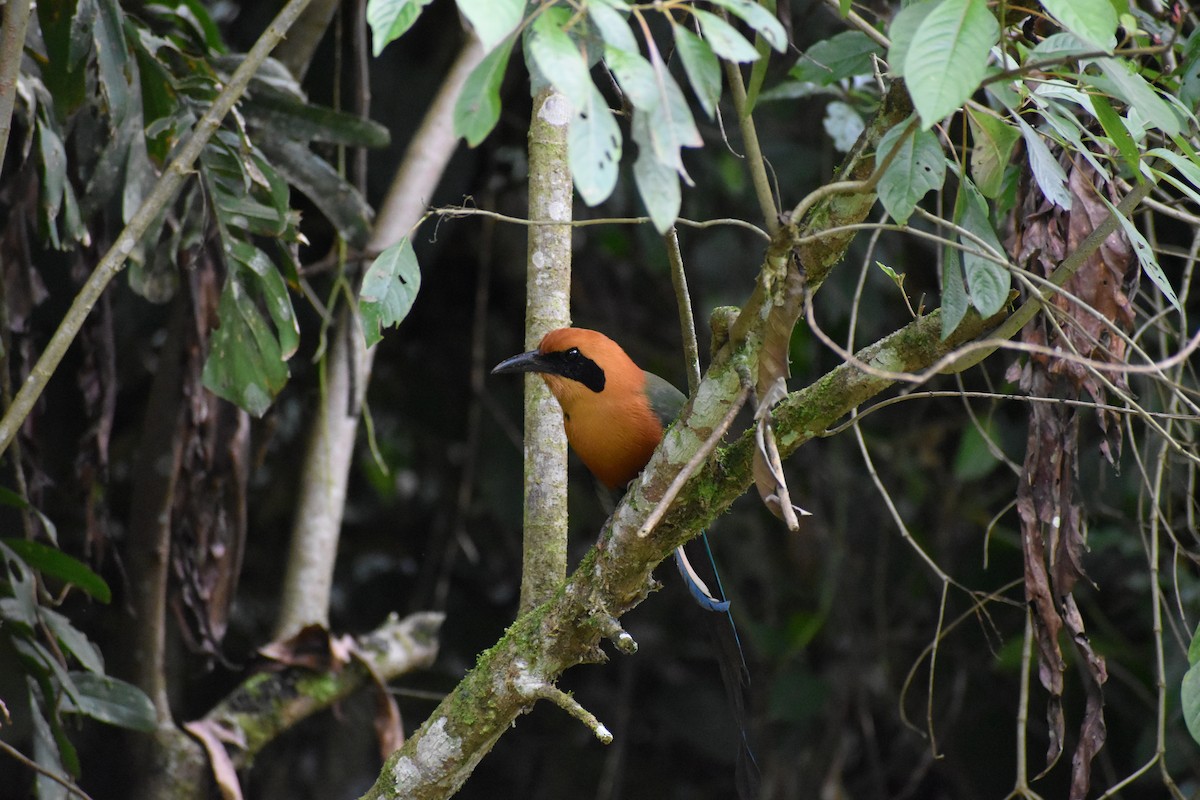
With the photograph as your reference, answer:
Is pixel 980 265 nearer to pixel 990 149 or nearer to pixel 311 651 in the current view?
pixel 990 149

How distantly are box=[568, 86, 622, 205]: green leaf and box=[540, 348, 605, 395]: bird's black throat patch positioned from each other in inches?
66.7

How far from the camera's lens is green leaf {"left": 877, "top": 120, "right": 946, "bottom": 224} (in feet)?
4.93

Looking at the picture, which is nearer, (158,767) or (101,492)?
(101,492)

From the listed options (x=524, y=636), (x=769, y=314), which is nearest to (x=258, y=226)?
(x=524, y=636)

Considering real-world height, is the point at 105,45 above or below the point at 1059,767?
above

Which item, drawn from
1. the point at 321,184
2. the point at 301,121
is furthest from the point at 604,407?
the point at 301,121

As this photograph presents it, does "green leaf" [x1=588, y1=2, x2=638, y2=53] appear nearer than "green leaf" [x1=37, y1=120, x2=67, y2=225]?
Yes

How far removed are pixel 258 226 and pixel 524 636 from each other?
1.09 m

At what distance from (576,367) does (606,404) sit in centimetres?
16

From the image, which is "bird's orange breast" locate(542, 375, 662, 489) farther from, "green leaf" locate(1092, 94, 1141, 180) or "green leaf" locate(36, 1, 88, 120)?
"green leaf" locate(1092, 94, 1141, 180)

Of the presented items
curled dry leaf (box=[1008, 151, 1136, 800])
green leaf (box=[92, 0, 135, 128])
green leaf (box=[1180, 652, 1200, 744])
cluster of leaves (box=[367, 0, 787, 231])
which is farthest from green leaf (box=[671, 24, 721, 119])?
green leaf (box=[92, 0, 135, 128])

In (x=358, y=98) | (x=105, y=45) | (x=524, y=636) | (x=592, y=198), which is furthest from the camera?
(x=358, y=98)

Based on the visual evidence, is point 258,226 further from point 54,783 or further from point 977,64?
point 977,64

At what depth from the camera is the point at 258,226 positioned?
2514 millimetres
